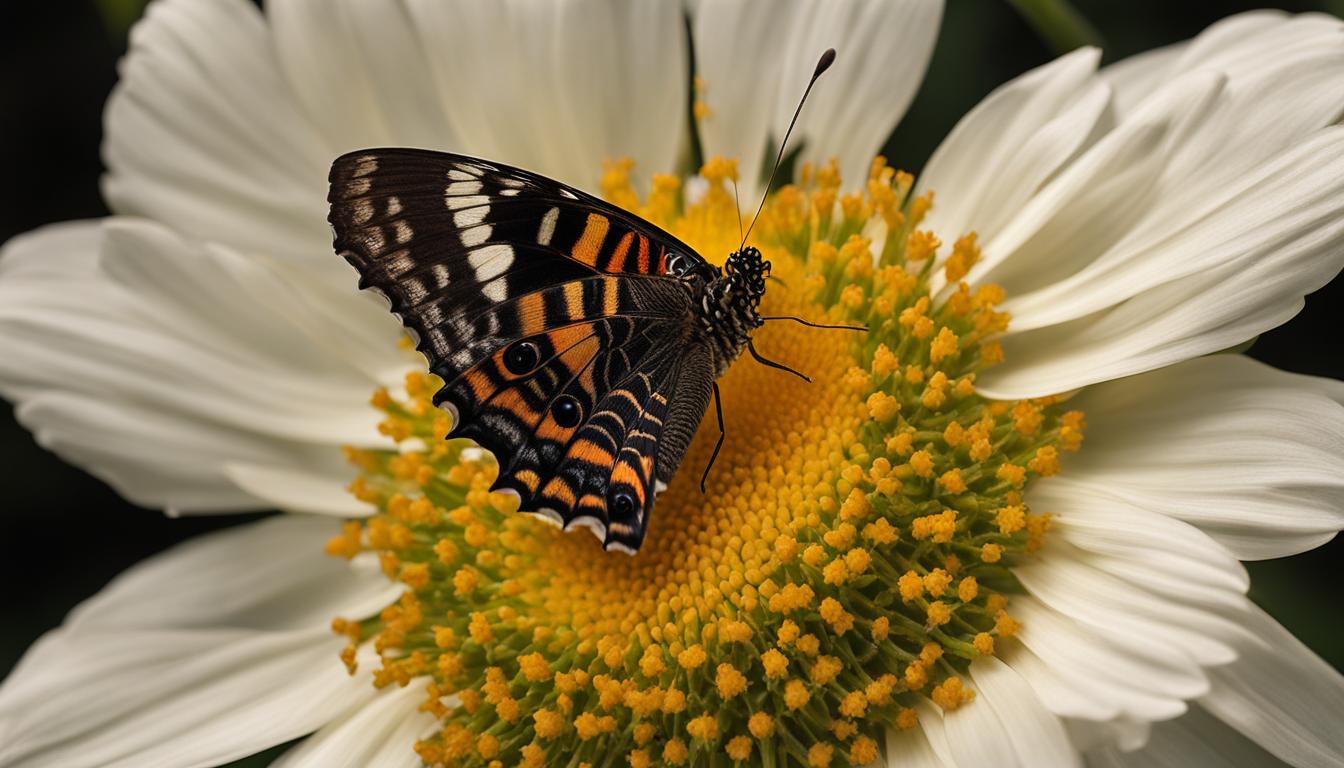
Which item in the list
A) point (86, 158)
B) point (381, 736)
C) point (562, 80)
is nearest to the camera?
point (381, 736)

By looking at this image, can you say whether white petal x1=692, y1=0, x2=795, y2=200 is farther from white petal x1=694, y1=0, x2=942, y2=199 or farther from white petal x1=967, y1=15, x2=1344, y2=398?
→ white petal x1=967, y1=15, x2=1344, y2=398

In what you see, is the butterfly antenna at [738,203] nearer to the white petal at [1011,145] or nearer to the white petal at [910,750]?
the white petal at [1011,145]

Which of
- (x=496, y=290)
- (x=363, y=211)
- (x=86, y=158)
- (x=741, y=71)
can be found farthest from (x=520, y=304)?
(x=86, y=158)

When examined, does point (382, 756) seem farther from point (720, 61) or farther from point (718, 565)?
point (720, 61)

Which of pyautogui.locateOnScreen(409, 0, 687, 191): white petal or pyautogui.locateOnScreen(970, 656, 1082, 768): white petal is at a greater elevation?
pyautogui.locateOnScreen(409, 0, 687, 191): white petal

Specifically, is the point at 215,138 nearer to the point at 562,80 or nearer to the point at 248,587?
the point at 562,80

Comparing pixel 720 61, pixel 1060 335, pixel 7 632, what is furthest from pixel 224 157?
pixel 1060 335

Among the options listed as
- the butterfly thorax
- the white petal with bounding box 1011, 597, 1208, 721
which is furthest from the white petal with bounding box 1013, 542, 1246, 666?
the butterfly thorax

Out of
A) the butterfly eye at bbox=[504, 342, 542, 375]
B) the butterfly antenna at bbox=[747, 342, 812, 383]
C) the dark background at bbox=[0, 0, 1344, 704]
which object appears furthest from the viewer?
the dark background at bbox=[0, 0, 1344, 704]

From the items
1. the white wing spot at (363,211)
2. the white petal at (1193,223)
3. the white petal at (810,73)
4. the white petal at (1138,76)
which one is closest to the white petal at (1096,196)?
the white petal at (1193,223)
